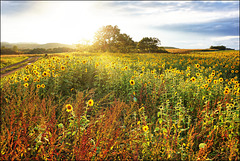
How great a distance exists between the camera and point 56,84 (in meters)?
5.54

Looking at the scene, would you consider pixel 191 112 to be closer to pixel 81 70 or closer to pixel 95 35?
pixel 81 70

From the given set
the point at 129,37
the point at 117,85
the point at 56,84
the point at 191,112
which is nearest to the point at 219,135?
the point at 191,112

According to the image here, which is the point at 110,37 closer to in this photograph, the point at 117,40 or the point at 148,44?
the point at 117,40

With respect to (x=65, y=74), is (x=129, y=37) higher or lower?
higher

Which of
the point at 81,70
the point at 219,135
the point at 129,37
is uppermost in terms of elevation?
the point at 129,37

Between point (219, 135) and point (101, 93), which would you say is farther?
point (101, 93)

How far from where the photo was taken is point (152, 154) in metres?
2.54

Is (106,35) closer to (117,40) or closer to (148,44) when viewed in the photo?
(117,40)

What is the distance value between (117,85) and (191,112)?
8.00ft

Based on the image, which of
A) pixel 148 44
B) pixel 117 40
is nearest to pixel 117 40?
pixel 117 40

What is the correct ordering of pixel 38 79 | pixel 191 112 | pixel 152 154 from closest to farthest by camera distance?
pixel 152 154, pixel 191 112, pixel 38 79

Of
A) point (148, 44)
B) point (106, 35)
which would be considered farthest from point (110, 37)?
point (148, 44)

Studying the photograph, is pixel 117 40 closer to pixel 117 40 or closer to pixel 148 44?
pixel 117 40

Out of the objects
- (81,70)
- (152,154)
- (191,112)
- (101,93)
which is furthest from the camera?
(81,70)
